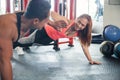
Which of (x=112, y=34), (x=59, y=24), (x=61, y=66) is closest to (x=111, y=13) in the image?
(x=112, y=34)

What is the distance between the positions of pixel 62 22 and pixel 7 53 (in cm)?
183

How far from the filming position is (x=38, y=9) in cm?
147

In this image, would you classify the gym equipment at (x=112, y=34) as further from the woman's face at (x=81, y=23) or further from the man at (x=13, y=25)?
the man at (x=13, y=25)

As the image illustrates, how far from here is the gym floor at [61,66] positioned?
8.45 ft

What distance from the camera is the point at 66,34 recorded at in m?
3.63

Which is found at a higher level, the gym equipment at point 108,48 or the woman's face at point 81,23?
the woman's face at point 81,23

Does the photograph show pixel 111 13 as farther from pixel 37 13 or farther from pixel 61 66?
pixel 37 13

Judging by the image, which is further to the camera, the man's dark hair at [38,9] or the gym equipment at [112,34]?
the gym equipment at [112,34]

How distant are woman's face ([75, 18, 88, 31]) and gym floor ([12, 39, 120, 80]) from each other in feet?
1.60

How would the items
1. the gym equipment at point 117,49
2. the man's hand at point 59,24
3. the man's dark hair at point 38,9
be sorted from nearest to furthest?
1. the man's dark hair at point 38,9
2. the man's hand at point 59,24
3. the gym equipment at point 117,49

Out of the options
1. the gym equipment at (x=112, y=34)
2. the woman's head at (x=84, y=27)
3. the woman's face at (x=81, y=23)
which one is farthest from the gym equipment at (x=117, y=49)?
the woman's face at (x=81, y=23)

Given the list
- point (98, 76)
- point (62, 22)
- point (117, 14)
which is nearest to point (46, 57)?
point (62, 22)

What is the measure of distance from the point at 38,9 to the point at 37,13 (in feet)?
0.09

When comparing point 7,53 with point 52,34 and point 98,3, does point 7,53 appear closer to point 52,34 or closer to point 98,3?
point 52,34
